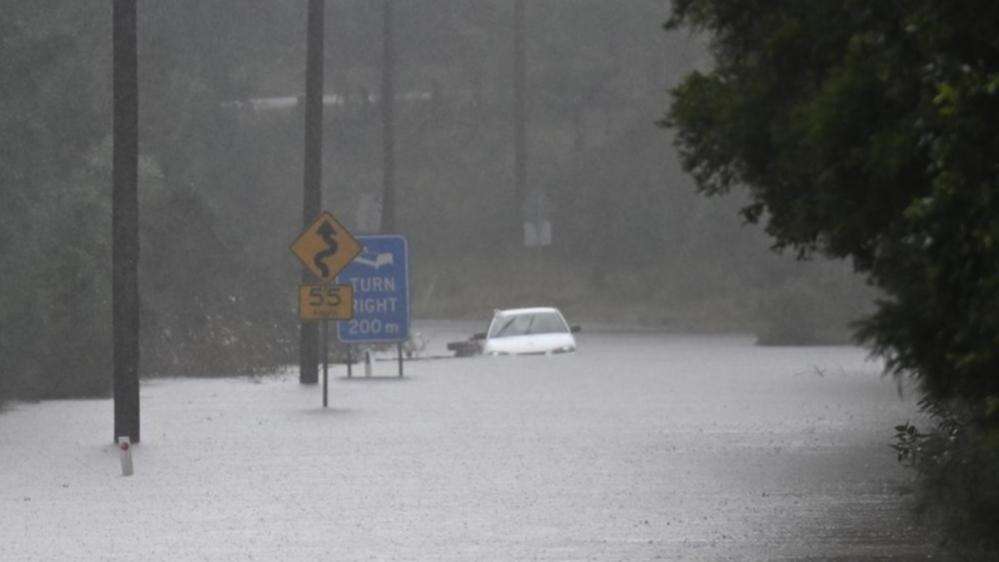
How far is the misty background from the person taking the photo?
36.8 meters

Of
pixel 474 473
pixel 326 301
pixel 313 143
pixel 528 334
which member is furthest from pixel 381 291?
pixel 474 473

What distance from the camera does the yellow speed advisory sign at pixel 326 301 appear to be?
3263cm

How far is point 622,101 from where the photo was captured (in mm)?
90562

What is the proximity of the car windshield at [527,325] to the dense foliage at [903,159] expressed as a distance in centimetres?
3355

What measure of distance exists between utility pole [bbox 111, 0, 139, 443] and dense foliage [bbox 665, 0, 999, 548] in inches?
519

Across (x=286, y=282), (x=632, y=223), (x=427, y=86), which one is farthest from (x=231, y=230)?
(x=427, y=86)

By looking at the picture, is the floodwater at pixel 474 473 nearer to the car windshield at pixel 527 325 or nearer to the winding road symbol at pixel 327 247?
the winding road symbol at pixel 327 247

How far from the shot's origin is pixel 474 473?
21469 millimetres

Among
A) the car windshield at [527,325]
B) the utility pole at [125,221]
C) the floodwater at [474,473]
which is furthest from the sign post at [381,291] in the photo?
the utility pole at [125,221]

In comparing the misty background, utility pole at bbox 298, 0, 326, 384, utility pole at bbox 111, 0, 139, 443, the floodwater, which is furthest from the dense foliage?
utility pole at bbox 298, 0, 326, 384

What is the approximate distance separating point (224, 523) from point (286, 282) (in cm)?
3762

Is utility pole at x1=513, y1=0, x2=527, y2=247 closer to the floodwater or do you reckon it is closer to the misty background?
the misty background

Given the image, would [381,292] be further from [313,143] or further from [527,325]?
[527,325]

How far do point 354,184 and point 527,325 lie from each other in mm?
42193
